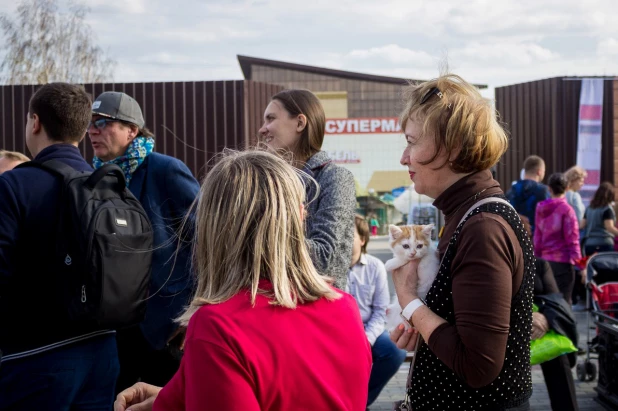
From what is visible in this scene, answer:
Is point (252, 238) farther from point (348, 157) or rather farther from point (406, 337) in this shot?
point (348, 157)

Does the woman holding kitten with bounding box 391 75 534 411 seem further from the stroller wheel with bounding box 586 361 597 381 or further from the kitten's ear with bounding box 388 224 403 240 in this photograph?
the stroller wheel with bounding box 586 361 597 381

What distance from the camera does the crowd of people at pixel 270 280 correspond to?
1.67 meters

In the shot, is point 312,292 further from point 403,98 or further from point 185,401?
point 403,98

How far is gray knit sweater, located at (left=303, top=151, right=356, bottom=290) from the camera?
10.4 feet

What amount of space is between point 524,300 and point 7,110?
42.2 feet

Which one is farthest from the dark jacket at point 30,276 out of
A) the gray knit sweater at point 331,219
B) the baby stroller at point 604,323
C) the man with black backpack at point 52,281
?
the baby stroller at point 604,323

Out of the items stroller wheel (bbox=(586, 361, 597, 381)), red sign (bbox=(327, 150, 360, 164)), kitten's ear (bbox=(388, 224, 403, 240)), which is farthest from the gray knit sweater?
red sign (bbox=(327, 150, 360, 164))

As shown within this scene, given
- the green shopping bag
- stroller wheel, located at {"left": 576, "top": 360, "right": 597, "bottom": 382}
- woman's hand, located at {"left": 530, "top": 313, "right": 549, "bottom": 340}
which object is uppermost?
woman's hand, located at {"left": 530, "top": 313, "right": 549, "bottom": 340}

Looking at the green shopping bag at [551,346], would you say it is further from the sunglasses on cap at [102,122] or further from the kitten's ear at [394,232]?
the sunglasses on cap at [102,122]

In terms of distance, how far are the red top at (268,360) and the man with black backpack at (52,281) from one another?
4.68 feet

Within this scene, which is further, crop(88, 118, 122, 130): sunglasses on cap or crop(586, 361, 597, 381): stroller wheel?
crop(586, 361, 597, 381): stroller wheel

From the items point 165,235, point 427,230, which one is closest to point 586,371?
point 165,235

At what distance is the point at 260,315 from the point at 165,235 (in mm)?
2120

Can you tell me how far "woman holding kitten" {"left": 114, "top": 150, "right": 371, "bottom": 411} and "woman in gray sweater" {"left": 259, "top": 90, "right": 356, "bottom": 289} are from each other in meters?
1.15
